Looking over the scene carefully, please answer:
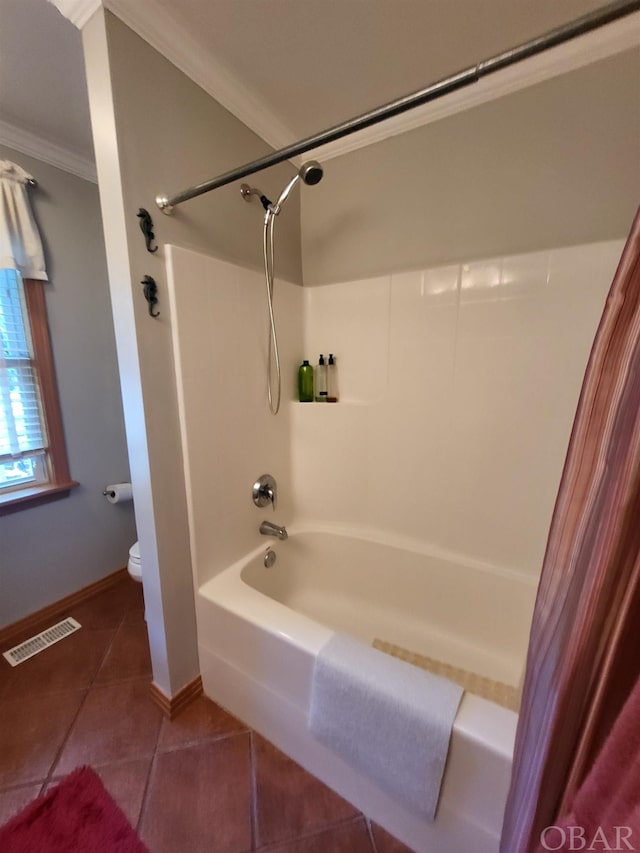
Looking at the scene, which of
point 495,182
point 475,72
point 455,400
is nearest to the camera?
point 475,72

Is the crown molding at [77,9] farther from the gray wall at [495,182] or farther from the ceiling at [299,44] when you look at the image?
the gray wall at [495,182]

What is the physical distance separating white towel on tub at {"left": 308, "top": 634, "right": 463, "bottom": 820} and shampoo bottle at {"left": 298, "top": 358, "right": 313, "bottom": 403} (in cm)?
107

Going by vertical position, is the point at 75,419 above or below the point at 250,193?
below

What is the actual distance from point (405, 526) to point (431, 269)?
1.17 m

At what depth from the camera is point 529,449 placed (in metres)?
1.32

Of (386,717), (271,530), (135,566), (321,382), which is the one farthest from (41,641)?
(321,382)

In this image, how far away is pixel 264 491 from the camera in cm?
156

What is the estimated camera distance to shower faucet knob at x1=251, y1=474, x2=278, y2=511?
1530 mm

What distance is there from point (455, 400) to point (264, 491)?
0.94 meters

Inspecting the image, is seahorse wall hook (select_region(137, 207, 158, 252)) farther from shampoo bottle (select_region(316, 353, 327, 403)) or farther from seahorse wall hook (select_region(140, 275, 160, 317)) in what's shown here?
shampoo bottle (select_region(316, 353, 327, 403))

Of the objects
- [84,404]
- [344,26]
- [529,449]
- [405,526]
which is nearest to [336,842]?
[405,526]

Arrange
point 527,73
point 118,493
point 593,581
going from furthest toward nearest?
1. point 118,493
2. point 527,73
3. point 593,581

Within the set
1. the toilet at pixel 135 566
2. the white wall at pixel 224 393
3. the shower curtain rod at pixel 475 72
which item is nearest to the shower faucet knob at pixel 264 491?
the white wall at pixel 224 393

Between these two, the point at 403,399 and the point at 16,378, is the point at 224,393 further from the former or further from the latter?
the point at 16,378
